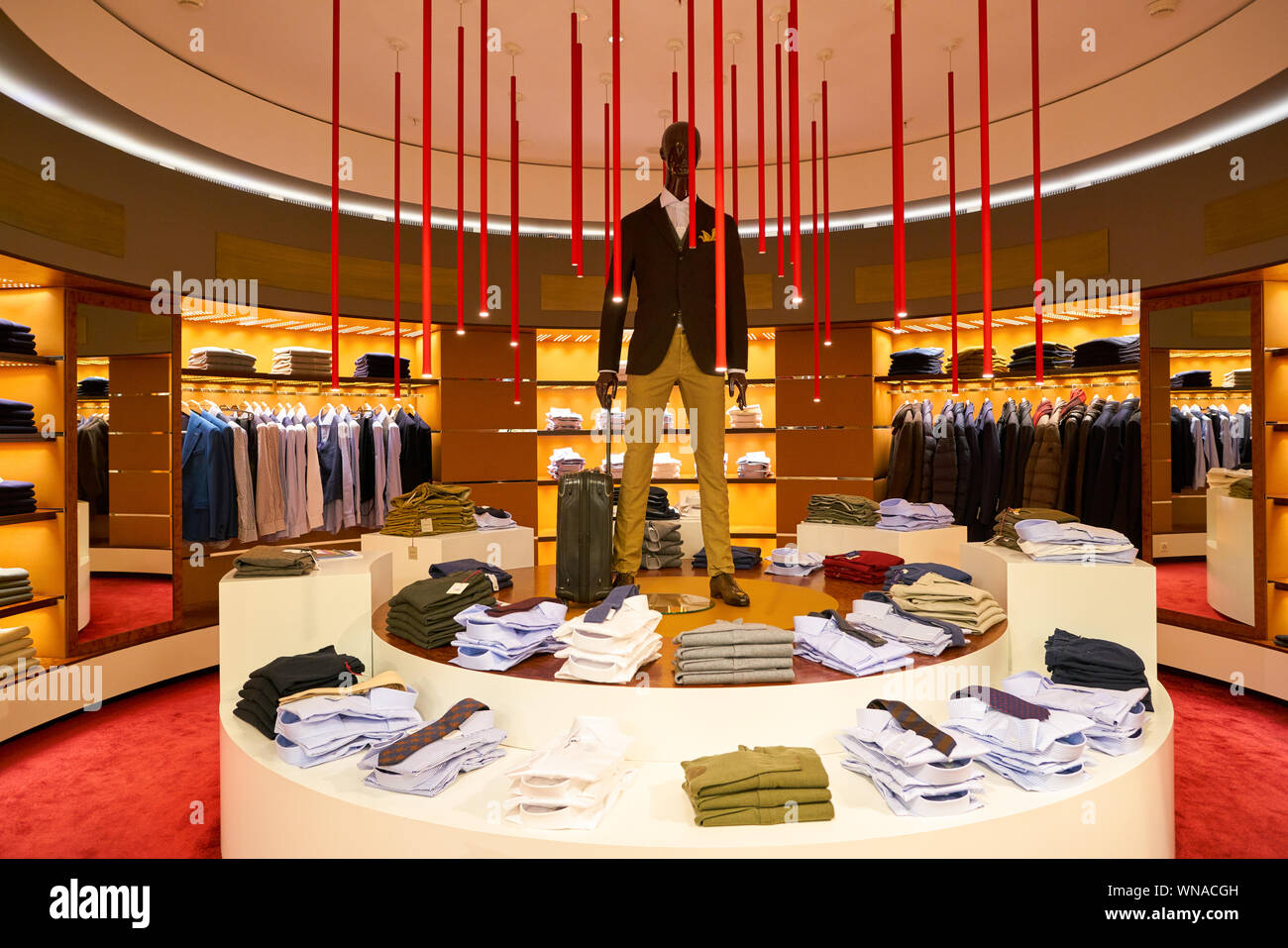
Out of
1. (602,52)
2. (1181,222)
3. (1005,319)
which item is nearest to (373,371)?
(602,52)

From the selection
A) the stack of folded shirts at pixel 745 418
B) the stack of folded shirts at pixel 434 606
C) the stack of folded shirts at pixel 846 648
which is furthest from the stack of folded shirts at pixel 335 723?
the stack of folded shirts at pixel 745 418

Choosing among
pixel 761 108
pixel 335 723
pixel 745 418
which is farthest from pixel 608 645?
pixel 745 418

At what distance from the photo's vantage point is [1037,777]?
1696 mm

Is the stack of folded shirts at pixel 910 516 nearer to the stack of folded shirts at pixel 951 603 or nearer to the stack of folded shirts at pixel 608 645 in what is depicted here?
the stack of folded shirts at pixel 951 603

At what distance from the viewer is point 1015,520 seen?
10.8ft

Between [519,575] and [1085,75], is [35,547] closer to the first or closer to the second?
[519,575]

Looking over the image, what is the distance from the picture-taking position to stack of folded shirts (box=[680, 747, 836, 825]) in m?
1.58

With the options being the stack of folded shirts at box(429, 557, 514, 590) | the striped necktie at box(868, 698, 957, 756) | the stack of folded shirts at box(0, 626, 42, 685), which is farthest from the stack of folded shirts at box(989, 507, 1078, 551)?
the stack of folded shirts at box(0, 626, 42, 685)

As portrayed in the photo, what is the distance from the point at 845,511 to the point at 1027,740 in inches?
108

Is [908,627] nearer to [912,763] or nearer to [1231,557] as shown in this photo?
[912,763]

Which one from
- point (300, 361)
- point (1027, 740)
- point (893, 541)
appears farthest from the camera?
point (300, 361)

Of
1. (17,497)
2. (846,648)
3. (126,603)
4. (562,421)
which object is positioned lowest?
(126,603)

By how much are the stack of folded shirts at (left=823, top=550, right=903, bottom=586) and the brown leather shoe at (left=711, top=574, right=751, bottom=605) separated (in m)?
0.77
